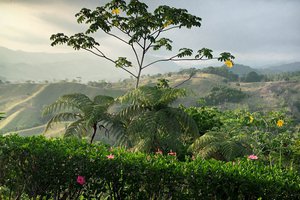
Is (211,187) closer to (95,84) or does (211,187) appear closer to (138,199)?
(138,199)

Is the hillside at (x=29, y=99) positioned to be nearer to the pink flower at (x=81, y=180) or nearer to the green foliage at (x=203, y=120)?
the green foliage at (x=203, y=120)

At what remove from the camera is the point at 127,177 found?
4.23 m

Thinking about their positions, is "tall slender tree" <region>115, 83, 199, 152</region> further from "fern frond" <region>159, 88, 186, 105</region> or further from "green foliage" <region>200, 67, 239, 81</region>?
"green foliage" <region>200, 67, 239, 81</region>

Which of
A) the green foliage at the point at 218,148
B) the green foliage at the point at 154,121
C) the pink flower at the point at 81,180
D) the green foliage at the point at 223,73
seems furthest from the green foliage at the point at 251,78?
the pink flower at the point at 81,180

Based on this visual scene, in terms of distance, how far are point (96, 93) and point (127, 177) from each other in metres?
92.0

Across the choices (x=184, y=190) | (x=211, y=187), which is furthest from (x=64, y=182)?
(x=211, y=187)

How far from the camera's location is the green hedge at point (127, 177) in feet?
13.7

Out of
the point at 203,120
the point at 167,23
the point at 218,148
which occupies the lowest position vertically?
the point at 218,148

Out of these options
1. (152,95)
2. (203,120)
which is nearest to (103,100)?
(152,95)

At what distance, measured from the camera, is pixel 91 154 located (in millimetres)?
4453

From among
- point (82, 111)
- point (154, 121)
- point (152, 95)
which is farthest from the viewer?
point (82, 111)

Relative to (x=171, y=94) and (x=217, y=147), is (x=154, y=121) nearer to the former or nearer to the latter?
(x=171, y=94)

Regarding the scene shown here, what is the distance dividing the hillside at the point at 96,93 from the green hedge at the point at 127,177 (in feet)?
211

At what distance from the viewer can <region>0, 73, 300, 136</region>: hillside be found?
2967 inches
